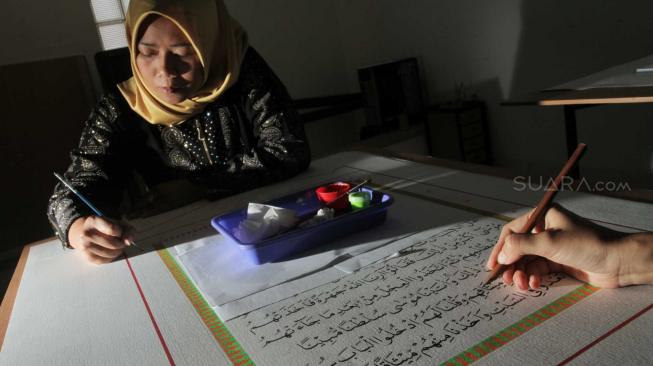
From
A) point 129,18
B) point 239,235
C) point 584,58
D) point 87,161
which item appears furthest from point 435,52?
point 239,235

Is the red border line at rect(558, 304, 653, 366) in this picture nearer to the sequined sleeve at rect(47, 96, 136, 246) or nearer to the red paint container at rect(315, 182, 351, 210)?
the red paint container at rect(315, 182, 351, 210)

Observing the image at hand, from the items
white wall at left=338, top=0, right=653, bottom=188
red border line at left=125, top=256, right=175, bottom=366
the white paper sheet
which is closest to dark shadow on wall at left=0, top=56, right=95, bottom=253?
white wall at left=338, top=0, right=653, bottom=188

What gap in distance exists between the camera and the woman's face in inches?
55.1

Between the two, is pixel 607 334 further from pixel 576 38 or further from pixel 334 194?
pixel 576 38

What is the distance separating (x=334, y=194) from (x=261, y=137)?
24.1 inches

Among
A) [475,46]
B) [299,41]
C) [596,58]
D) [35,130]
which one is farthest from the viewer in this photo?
[299,41]

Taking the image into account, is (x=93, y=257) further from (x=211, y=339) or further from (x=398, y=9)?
(x=398, y=9)

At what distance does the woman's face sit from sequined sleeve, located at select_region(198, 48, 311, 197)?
0.23 metres

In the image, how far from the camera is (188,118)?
1.58m

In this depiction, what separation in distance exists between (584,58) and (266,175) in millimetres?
1761

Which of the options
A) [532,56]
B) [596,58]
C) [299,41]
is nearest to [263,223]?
[596,58]

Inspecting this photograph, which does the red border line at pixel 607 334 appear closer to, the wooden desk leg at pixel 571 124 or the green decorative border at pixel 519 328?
the green decorative border at pixel 519 328

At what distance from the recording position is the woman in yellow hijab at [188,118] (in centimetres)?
139

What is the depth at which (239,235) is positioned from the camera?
2.84 feet
